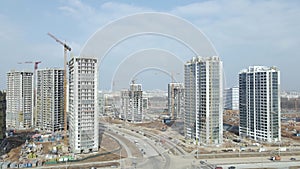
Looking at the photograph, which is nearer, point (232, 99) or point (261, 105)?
point (261, 105)

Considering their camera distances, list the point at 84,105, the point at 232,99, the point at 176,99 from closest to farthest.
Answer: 1. the point at 84,105
2. the point at 176,99
3. the point at 232,99

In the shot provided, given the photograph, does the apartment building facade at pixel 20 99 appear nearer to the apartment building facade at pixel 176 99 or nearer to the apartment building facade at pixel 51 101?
the apartment building facade at pixel 51 101

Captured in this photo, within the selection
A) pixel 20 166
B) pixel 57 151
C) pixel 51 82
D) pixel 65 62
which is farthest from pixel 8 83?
pixel 20 166

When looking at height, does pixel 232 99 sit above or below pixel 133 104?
below

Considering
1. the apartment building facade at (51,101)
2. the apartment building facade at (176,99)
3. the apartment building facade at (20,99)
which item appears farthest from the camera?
the apartment building facade at (176,99)

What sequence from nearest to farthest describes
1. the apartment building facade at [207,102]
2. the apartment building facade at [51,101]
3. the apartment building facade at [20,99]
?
the apartment building facade at [207,102] < the apartment building facade at [51,101] < the apartment building facade at [20,99]

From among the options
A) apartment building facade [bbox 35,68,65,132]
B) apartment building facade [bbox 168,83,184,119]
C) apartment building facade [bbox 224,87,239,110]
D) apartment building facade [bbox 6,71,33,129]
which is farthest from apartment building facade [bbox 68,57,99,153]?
apartment building facade [bbox 224,87,239,110]

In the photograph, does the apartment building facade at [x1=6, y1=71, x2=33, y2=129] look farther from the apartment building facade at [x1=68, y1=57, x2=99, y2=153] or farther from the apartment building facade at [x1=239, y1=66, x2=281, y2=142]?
the apartment building facade at [x1=239, y1=66, x2=281, y2=142]

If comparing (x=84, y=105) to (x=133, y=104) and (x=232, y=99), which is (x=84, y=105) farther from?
(x=232, y=99)

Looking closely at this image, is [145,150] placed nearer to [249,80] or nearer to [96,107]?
[96,107]

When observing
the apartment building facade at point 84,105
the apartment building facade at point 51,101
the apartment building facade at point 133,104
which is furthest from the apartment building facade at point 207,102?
the apartment building facade at point 51,101

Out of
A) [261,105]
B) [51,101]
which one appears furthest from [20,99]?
[261,105]

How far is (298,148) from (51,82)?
14.2 metres

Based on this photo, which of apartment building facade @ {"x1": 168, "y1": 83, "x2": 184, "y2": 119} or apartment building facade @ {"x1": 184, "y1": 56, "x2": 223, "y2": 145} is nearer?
apartment building facade @ {"x1": 184, "y1": 56, "x2": 223, "y2": 145}
